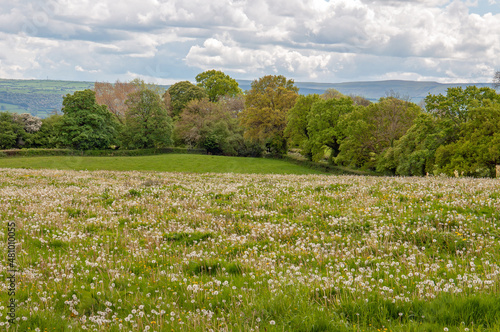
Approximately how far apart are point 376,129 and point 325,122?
1071 centimetres

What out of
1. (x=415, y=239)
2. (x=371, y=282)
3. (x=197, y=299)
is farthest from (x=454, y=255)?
(x=197, y=299)

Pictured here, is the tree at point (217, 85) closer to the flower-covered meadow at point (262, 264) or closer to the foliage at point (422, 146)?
the foliage at point (422, 146)

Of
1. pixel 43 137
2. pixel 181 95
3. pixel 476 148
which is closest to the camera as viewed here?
pixel 476 148

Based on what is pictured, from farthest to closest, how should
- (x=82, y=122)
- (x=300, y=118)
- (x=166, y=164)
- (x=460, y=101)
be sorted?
(x=82, y=122) < (x=300, y=118) < (x=166, y=164) < (x=460, y=101)

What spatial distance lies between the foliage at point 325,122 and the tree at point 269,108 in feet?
44.7

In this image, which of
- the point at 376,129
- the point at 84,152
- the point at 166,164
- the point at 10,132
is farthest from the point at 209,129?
the point at 376,129

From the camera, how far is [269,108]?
83250 millimetres

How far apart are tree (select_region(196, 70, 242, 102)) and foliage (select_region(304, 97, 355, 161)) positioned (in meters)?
64.0

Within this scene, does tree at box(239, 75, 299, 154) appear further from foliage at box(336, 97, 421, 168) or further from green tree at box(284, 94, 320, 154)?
foliage at box(336, 97, 421, 168)

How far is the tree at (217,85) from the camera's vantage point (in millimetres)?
129375

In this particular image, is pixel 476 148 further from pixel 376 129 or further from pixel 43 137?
pixel 43 137

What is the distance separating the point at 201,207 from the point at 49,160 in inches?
2571

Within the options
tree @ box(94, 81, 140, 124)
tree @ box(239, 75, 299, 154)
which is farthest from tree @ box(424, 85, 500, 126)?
tree @ box(94, 81, 140, 124)

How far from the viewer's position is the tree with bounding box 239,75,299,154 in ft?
273
